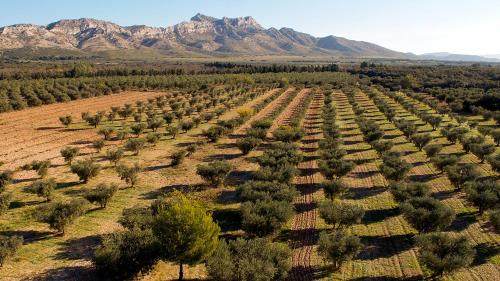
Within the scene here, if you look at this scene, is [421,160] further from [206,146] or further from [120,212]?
[120,212]

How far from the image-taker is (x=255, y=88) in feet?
552

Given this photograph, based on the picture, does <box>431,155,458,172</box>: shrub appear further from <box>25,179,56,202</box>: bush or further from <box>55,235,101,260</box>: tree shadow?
<box>25,179,56,202</box>: bush

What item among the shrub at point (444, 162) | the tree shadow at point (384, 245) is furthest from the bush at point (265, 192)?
the shrub at point (444, 162)

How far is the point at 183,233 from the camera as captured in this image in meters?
24.0

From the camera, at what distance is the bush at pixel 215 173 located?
4469cm

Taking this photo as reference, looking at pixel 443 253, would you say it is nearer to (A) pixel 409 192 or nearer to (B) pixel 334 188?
(A) pixel 409 192

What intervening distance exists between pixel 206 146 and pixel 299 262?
4048cm

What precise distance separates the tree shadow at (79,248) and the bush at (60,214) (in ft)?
5.24

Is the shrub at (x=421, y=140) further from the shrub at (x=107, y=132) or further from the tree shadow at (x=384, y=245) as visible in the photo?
the shrub at (x=107, y=132)

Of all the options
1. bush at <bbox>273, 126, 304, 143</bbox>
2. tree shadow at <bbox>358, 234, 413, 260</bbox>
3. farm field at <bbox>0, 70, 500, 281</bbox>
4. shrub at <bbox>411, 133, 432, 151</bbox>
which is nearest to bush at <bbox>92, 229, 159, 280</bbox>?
farm field at <bbox>0, 70, 500, 281</bbox>

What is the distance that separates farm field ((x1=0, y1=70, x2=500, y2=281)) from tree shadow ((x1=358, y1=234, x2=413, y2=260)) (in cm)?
14

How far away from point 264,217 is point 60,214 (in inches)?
668

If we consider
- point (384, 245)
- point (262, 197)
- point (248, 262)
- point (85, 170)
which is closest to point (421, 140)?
point (384, 245)

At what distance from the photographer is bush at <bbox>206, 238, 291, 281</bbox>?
883 inches
